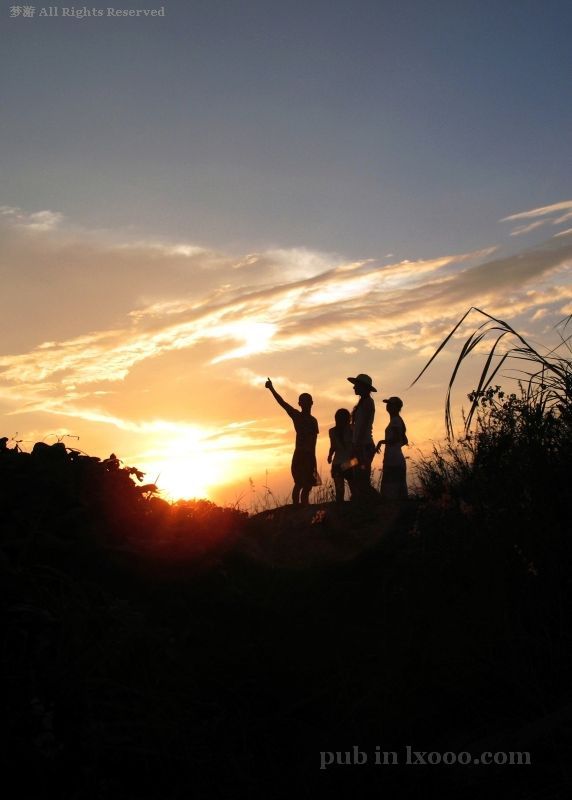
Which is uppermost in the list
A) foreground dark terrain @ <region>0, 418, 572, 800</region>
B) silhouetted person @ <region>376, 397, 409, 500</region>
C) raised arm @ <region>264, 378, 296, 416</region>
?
raised arm @ <region>264, 378, 296, 416</region>

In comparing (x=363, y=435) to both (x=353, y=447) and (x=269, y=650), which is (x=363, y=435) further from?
(x=269, y=650)

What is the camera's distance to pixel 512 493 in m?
4.48

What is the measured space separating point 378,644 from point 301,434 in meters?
7.53

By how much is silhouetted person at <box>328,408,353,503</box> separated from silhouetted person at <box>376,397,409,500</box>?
0.53 metres

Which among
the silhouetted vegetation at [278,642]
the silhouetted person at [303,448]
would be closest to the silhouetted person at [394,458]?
the silhouetted person at [303,448]

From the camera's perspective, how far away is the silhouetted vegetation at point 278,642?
3301 mm

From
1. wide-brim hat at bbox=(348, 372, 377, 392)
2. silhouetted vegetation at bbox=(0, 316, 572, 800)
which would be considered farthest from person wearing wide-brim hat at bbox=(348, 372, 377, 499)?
silhouetted vegetation at bbox=(0, 316, 572, 800)

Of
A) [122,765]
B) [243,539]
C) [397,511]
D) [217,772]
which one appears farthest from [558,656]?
[397,511]

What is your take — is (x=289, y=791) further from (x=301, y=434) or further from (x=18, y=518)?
(x=301, y=434)

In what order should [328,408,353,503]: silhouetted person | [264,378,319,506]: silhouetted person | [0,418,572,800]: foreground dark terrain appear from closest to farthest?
[0,418,572,800]: foreground dark terrain, [328,408,353,503]: silhouetted person, [264,378,319,506]: silhouetted person

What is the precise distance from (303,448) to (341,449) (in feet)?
1.92

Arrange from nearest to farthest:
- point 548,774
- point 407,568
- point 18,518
Answer: point 548,774 → point 18,518 → point 407,568

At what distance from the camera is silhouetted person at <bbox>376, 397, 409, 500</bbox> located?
37.1ft

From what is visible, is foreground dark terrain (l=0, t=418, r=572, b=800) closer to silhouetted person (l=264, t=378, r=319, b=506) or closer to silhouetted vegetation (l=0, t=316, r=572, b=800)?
silhouetted vegetation (l=0, t=316, r=572, b=800)
